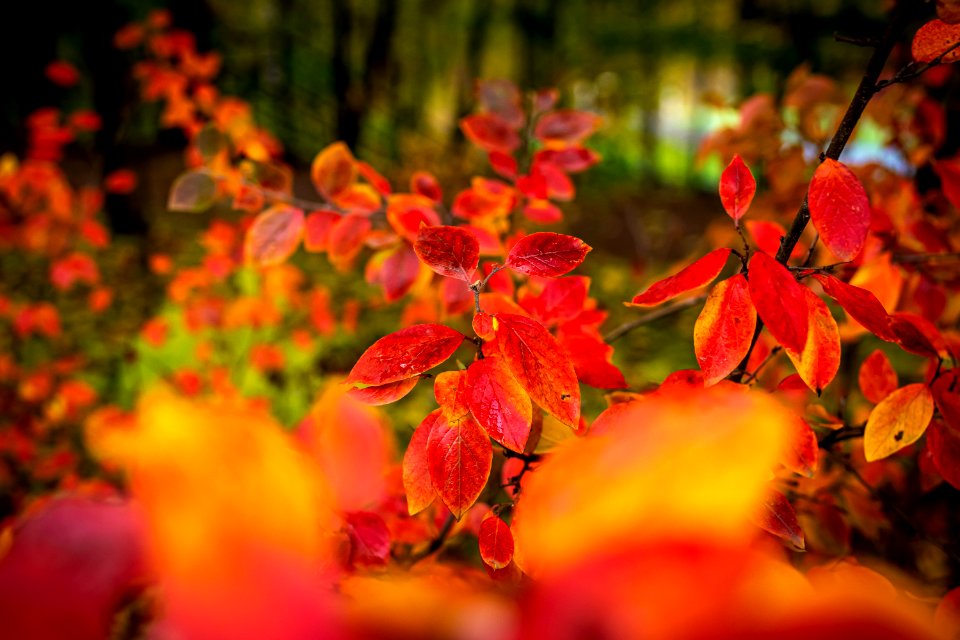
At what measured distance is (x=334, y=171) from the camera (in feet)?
3.26

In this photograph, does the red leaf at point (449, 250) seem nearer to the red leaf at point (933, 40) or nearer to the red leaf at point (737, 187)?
the red leaf at point (737, 187)

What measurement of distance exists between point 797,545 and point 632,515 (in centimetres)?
43

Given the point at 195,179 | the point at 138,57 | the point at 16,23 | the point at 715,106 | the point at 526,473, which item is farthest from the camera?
the point at 16,23

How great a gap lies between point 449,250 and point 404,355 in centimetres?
12

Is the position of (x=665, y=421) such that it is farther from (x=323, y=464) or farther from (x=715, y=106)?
(x=715, y=106)

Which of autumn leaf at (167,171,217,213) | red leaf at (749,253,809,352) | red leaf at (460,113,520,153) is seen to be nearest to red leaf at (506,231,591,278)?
red leaf at (749,253,809,352)

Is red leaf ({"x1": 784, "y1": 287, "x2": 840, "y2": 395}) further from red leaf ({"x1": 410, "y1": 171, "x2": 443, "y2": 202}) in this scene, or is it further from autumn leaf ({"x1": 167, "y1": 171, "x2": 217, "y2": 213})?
autumn leaf ({"x1": 167, "y1": 171, "x2": 217, "y2": 213})

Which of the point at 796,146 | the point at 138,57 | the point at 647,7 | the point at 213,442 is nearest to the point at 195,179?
the point at 213,442

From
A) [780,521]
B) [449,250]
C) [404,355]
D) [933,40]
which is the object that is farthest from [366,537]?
[933,40]

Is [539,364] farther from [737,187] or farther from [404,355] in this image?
[737,187]

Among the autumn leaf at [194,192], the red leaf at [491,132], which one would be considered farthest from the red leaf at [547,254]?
the autumn leaf at [194,192]

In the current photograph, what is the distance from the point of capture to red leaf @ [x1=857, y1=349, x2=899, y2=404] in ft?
2.52

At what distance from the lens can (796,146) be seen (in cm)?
156

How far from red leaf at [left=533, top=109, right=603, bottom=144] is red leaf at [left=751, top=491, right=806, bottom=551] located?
75 centimetres
